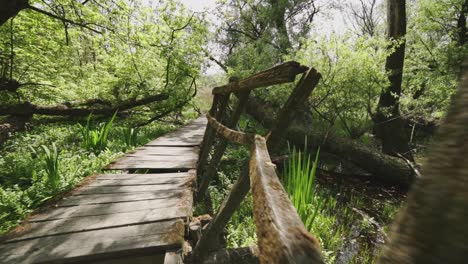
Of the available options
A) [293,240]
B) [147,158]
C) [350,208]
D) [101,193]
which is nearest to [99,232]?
[101,193]

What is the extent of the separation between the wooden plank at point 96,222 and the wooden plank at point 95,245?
3.0 inches

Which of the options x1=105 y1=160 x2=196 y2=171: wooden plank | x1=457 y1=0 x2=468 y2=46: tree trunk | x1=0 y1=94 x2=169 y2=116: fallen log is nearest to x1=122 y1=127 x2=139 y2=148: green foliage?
x1=105 y1=160 x2=196 y2=171: wooden plank

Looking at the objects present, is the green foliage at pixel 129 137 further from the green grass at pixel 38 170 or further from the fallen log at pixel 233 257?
the fallen log at pixel 233 257

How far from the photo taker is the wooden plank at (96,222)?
2174 mm

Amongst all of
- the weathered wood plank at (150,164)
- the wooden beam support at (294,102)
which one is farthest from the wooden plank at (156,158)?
the wooden beam support at (294,102)

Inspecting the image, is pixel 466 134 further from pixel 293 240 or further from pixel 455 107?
pixel 293 240

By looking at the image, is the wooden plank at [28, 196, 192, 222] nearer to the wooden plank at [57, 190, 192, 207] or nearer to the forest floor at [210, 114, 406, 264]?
the wooden plank at [57, 190, 192, 207]

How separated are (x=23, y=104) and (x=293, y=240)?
22.9ft

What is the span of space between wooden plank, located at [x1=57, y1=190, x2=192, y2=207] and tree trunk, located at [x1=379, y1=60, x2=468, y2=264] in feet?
9.24

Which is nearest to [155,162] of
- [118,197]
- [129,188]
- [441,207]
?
[129,188]

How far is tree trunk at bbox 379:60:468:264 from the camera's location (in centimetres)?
29

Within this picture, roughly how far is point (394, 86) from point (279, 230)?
9776 mm

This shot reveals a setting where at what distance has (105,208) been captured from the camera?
2.66 m

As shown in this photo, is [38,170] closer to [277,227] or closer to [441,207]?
[277,227]
